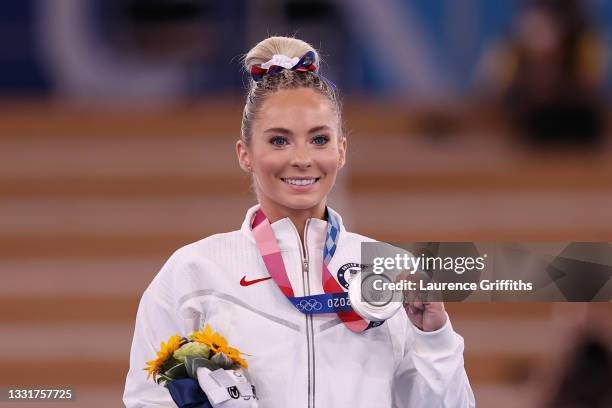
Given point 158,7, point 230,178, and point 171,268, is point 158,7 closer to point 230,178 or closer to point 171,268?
point 230,178

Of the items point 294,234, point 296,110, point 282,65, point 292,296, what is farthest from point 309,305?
point 282,65

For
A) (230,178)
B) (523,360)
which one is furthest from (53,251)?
(523,360)

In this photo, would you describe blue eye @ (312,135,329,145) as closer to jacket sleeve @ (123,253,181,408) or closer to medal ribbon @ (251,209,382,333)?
medal ribbon @ (251,209,382,333)

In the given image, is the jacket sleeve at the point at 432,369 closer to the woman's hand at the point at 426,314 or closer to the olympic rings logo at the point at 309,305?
the woman's hand at the point at 426,314

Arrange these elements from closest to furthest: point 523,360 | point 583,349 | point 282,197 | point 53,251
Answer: point 282,197, point 583,349, point 523,360, point 53,251

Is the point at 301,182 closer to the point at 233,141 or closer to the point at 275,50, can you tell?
the point at 275,50

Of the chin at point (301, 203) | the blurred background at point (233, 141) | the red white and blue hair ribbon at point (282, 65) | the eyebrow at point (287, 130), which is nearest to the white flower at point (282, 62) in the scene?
the red white and blue hair ribbon at point (282, 65)

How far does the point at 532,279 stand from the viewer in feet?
7.61

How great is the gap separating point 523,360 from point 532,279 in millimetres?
4027

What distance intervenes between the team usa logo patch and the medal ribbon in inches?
0.6

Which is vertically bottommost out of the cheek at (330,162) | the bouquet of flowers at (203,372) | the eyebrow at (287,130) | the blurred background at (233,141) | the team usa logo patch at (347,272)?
the bouquet of flowers at (203,372)

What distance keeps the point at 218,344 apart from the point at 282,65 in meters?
0.58

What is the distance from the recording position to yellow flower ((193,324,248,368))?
7.43 feet

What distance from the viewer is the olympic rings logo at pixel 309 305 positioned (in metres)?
2.35
